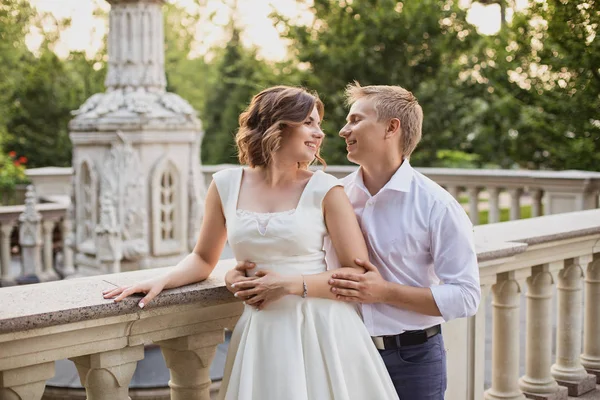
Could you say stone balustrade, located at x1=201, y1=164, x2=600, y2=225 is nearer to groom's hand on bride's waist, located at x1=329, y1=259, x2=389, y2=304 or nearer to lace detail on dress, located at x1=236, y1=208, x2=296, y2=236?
groom's hand on bride's waist, located at x1=329, y1=259, x2=389, y2=304

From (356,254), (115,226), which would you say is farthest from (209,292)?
(115,226)

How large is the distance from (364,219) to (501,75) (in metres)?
7.17

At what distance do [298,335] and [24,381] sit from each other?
2.74 feet

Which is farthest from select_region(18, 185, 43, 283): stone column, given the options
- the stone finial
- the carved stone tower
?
the stone finial

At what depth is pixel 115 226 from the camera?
727cm

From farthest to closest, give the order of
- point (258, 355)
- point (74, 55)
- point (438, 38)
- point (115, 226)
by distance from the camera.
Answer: point (74, 55)
point (438, 38)
point (115, 226)
point (258, 355)

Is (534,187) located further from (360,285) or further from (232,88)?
(232,88)

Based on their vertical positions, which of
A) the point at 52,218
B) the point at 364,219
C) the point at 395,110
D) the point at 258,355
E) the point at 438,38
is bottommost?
the point at 52,218

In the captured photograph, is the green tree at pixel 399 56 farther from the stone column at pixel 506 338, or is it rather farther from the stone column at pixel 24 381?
the stone column at pixel 24 381

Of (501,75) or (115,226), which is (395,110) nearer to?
(115,226)

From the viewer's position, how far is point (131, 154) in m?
7.29

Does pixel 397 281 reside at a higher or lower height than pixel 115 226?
higher

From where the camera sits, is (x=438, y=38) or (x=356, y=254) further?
(x=438, y=38)

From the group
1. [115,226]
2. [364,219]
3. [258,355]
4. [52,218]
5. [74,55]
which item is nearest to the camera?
[258,355]
